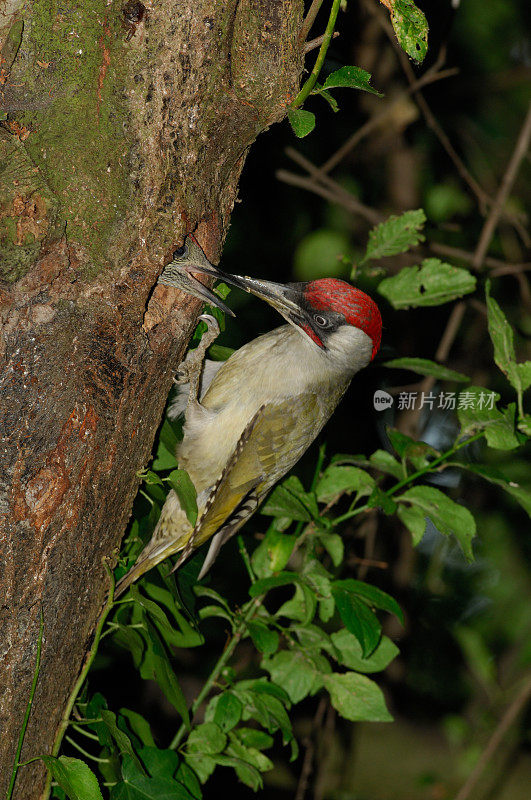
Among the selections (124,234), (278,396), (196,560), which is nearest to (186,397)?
(278,396)

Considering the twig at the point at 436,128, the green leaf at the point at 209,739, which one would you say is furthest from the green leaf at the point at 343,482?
the twig at the point at 436,128

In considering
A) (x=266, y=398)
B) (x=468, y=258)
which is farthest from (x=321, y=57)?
(x=468, y=258)

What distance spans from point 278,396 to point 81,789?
3.76 ft

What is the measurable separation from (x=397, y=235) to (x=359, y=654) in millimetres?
1107

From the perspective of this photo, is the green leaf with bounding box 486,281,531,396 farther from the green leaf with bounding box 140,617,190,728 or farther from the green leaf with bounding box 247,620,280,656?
the green leaf with bounding box 140,617,190,728

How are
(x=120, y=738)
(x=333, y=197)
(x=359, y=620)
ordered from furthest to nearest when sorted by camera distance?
1. (x=333, y=197)
2. (x=359, y=620)
3. (x=120, y=738)

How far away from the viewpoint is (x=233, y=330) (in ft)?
7.43

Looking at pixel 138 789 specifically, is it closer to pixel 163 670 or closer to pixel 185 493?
pixel 163 670

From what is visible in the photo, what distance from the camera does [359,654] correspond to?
6.02 feet

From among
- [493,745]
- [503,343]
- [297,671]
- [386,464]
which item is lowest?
[493,745]

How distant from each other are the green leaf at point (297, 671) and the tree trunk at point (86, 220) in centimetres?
68

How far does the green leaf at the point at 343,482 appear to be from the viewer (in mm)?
1897

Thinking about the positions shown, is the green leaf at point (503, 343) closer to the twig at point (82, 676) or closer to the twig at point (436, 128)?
the twig at point (82, 676)

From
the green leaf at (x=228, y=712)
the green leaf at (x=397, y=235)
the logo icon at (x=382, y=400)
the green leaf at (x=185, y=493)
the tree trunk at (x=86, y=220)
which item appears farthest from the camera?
the logo icon at (x=382, y=400)
